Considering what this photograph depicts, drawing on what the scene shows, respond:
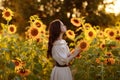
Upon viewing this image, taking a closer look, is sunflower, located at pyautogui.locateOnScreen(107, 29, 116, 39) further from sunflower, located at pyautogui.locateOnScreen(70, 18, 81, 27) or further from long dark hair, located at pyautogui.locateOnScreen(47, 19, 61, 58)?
long dark hair, located at pyautogui.locateOnScreen(47, 19, 61, 58)

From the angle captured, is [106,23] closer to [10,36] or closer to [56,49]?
[10,36]

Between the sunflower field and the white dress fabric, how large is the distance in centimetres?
44

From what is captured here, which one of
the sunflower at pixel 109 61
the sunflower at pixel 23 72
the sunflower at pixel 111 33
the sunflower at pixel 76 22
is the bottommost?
the sunflower at pixel 23 72

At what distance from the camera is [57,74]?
6.66 metres

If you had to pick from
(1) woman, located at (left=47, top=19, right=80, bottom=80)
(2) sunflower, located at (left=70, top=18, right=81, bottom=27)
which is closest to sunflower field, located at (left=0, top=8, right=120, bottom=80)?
(2) sunflower, located at (left=70, top=18, right=81, bottom=27)

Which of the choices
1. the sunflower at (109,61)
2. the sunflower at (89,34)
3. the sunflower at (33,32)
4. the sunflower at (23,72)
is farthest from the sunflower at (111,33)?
the sunflower at (23,72)

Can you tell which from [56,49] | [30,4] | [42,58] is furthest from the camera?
[30,4]

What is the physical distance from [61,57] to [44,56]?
159 cm

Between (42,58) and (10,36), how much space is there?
2.17 feet

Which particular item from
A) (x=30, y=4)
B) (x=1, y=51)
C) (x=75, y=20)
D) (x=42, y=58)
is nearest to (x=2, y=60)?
(x=1, y=51)

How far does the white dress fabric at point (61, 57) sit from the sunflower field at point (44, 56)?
44 centimetres

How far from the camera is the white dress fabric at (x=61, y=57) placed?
21.5ft

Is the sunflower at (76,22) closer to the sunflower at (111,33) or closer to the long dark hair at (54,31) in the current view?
the sunflower at (111,33)

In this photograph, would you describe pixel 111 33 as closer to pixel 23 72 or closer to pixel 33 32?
pixel 33 32
